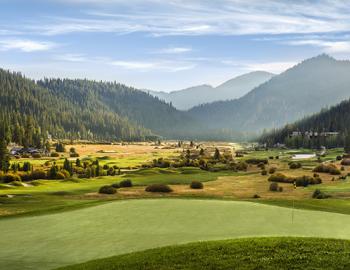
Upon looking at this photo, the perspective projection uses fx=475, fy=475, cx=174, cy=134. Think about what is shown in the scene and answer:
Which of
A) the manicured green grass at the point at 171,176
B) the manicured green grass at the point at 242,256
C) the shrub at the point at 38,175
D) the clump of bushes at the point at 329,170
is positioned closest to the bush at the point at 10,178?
the shrub at the point at 38,175

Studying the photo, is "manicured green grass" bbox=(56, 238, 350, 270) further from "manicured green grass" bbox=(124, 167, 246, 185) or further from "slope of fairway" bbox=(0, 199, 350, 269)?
"manicured green grass" bbox=(124, 167, 246, 185)

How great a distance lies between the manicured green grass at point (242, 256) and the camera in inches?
829

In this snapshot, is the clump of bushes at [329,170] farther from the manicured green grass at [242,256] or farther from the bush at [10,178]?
the manicured green grass at [242,256]

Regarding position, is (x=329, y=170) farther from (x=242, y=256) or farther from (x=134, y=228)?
(x=242, y=256)

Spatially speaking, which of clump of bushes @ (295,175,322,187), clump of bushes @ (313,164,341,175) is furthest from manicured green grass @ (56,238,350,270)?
clump of bushes @ (313,164,341,175)

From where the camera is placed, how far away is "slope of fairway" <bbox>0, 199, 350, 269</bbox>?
26.2m

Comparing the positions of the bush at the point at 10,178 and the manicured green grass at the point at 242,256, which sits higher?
the manicured green grass at the point at 242,256

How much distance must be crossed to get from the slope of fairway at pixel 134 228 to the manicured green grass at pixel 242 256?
9.20ft

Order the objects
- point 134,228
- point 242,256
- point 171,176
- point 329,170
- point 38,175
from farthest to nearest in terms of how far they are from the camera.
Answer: point 329,170, point 171,176, point 38,175, point 134,228, point 242,256

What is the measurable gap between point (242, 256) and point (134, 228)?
10.8 meters

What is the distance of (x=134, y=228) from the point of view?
1232 inches

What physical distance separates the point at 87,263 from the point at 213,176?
78.6 metres

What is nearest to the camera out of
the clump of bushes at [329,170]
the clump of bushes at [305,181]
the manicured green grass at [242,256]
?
the manicured green grass at [242,256]

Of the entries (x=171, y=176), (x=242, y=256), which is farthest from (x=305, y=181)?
(x=242, y=256)
